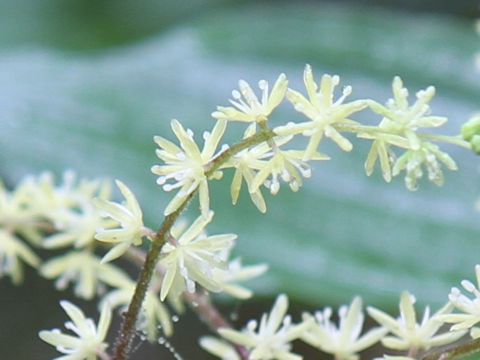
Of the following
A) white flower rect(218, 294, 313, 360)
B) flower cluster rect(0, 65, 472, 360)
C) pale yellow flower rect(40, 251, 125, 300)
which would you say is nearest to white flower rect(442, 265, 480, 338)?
flower cluster rect(0, 65, 472, 360)

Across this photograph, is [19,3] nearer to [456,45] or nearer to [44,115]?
[44,115]

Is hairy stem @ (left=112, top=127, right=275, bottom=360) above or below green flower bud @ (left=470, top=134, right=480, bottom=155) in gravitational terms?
below

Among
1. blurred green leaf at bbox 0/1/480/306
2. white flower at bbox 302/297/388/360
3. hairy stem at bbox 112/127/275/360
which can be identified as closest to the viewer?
hairy stem at bbox 112/127/275/360

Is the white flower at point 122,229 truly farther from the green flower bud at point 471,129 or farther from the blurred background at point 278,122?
the blurred background at point 278,122

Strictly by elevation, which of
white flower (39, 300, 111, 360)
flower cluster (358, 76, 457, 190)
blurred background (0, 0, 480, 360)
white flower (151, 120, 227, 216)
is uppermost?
blurred background (0, 0, 480, 360)

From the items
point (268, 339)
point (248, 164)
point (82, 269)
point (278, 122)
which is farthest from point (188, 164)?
point (278, 122)

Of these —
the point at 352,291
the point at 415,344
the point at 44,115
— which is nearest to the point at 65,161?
the point at 44,115

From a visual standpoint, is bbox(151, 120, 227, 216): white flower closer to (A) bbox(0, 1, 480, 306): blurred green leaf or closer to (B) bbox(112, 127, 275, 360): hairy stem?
(B) bbox(112, 127, 275, 360): hairy stem
